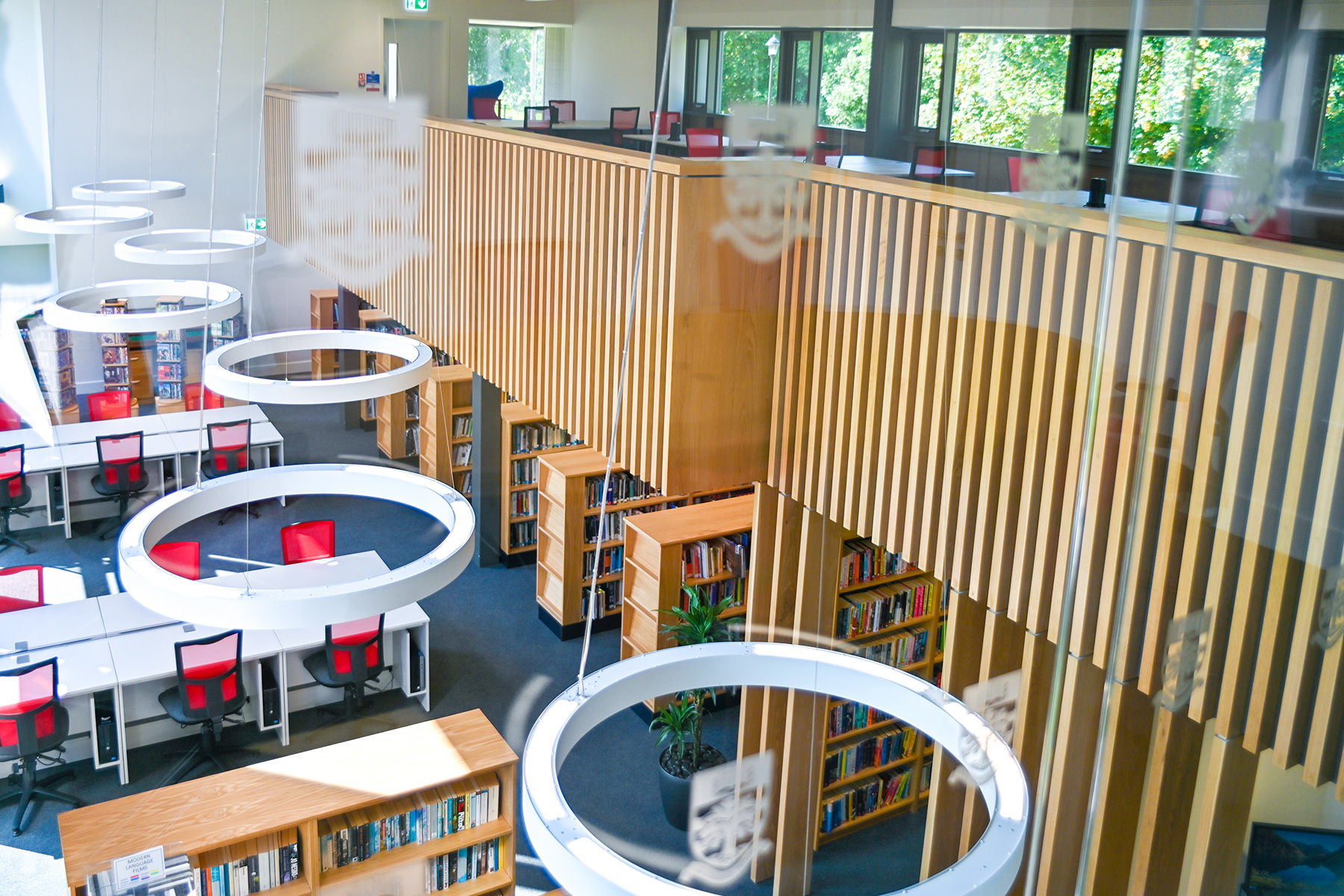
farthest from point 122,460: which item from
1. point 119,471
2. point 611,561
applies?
point 611,561

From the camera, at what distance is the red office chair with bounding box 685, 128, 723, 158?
470cm

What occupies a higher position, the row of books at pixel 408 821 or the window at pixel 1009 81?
the window at pixel 1009 81

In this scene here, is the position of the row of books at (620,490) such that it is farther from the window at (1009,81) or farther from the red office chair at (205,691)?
the window at (1009,81)

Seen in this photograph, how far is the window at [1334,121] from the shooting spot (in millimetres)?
1778

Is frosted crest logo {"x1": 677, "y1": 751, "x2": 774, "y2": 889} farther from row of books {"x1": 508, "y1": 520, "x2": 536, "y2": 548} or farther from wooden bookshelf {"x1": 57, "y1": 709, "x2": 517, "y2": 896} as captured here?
row of books {"x1": 508, "y1": 520, "x2": 536, "y2": 548}

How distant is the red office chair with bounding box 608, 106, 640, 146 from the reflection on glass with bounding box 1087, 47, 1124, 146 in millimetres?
2836

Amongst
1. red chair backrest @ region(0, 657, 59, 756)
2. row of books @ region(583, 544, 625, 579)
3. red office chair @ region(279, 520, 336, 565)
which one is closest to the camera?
red chair backrest @ region(0, 657, 59, 756)

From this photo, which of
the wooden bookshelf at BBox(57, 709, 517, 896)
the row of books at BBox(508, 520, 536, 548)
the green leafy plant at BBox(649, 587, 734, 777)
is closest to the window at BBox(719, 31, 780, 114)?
the green leafy plant at BBox(649, 587, 734, 777)

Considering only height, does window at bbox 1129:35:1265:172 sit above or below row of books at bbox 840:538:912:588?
above

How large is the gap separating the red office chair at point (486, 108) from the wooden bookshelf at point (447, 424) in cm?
339

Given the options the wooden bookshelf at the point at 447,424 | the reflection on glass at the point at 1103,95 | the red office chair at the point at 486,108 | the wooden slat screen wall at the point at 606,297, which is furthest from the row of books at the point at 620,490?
the reflection on glass at the point at 1103,95

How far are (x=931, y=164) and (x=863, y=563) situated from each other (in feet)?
7.85

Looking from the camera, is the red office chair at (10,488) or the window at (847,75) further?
the red office chair at (10,488)

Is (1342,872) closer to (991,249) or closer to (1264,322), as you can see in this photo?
(1264,322)
